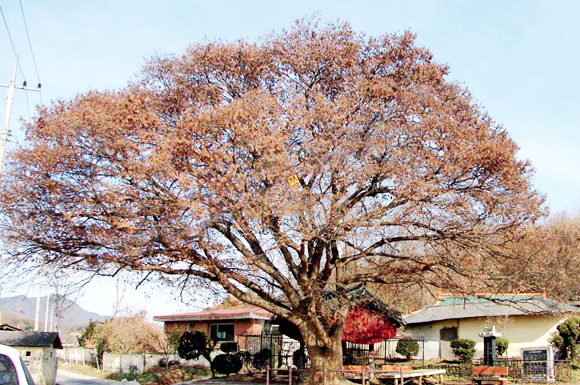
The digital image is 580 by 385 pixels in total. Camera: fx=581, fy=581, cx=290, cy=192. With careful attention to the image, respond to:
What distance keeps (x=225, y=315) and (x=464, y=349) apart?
1417 centimetres

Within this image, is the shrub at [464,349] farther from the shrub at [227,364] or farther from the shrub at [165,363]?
the shrub at [165,363]

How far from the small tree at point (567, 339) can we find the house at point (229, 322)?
14.3m

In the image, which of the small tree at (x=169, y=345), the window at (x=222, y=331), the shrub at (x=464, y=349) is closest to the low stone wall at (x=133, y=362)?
the small tree at (x=169, y=345)

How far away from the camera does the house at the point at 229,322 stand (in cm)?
3350

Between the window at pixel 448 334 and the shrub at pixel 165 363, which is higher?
the window at pixel 448 334

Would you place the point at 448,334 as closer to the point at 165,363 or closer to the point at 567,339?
the point at 567,339

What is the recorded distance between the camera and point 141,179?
1530cm

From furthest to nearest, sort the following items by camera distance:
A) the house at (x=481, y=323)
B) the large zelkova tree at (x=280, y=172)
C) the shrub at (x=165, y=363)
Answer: the shrub at (x=165, y=363) < the house at (x=481, y=323) < the large zelkova tree at (x=280, y=172)

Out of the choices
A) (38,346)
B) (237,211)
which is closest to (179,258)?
(237,211)

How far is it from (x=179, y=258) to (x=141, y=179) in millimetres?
2882

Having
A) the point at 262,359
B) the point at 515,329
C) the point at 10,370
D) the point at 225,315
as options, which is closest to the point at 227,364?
the point at 262,359

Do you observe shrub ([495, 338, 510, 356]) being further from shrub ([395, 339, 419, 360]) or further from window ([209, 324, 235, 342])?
window ([209, 324, 235, 342])

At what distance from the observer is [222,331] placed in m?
35.4

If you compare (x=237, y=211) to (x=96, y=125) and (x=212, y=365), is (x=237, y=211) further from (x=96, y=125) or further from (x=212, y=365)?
(x=212, y=365)
